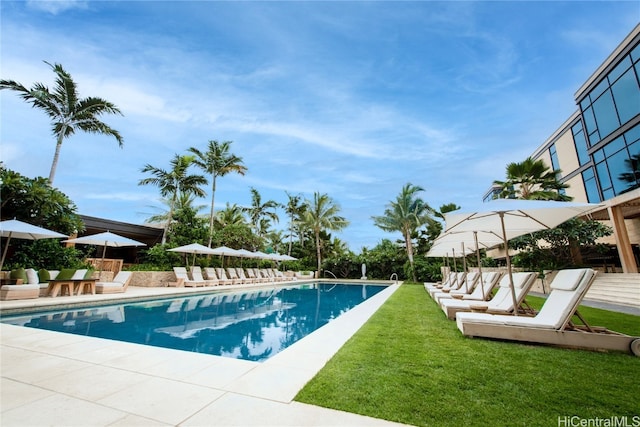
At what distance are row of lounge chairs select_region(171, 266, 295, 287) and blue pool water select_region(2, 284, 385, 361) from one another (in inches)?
157

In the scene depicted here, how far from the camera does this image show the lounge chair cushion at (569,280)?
4.21 metres

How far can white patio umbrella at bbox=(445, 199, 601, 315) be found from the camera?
4465mm

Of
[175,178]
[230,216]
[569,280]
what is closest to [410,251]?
[230,216]

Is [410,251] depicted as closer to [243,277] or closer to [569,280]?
[243,277]

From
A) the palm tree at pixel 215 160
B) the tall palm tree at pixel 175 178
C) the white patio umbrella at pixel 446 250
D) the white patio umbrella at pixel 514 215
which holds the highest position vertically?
the palm tree at pixel 215 160

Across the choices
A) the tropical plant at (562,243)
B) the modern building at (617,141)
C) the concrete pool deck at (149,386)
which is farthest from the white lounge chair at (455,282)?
the concrete pool deck at (149,386)

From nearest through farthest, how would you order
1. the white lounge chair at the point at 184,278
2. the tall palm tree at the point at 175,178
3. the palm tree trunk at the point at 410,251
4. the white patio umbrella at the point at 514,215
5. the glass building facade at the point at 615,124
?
the white patio umbrella at the point at 514,215 → the glass building facade at the point at 615,124 → the white lounge chair at the point at 184,278 → the tall palm tree at the point at 175,178 → the palm tree trunk at the point at 410,251

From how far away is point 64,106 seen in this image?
14430mm

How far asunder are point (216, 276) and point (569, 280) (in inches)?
632

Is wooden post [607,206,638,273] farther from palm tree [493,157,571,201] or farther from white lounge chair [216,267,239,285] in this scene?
white lounge chair [216,267,239,285]

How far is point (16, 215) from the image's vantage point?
11.1 m

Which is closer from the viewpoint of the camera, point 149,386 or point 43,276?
point 149,386

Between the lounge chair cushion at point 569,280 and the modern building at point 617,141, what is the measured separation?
10918 millimetres

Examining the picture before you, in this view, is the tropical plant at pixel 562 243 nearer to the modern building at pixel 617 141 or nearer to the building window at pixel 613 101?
the modern building at pixel 617 141
